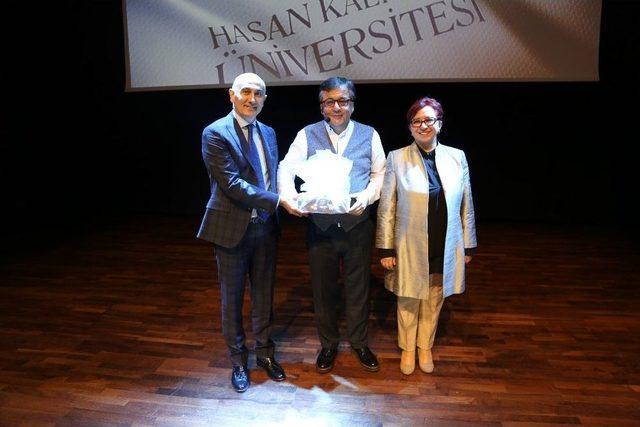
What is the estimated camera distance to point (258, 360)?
1.98 m

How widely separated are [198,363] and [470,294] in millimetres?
1731

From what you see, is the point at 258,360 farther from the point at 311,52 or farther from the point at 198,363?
the point at 311,52

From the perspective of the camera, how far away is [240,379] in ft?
6.08

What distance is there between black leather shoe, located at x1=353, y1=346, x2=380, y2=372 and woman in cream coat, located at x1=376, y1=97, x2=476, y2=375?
35 centimetres

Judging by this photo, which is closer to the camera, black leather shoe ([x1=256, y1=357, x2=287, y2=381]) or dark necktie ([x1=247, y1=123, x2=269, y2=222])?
dark necktie ([x1=247, y1=123, x2=269, y2=222])

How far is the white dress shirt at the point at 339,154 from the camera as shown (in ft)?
5.61

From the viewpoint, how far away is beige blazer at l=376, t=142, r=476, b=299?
172cm

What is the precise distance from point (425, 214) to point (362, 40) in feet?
7.35

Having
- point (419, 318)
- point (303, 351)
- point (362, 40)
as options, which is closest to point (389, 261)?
point (419, 318)

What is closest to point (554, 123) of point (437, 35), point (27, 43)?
point (437, 35)

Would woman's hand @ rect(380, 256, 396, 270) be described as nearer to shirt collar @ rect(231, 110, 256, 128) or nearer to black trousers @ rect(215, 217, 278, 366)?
black trousers @ rect(215, 217, 278, 366)

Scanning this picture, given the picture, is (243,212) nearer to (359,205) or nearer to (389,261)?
(359,205)

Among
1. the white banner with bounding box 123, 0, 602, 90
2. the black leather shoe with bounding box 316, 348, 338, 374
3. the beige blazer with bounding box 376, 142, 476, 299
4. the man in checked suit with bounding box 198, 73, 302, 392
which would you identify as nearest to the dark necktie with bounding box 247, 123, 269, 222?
the man in checked suit with bounding box 198, 73, 302, 392

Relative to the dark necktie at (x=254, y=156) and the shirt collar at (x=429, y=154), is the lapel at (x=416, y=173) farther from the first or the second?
the dark necktie at (x=254, y=156)
